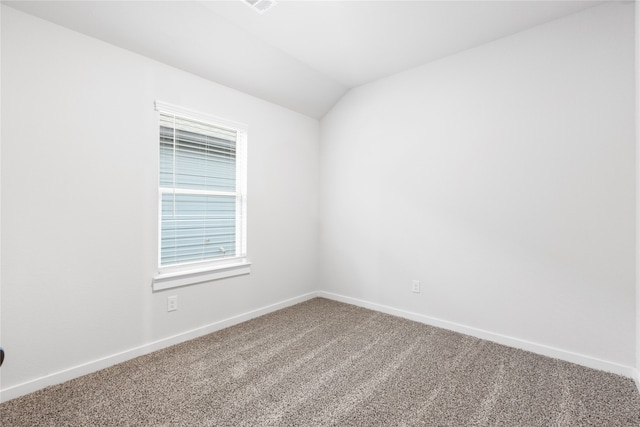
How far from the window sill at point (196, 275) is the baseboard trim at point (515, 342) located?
1410 millimetres

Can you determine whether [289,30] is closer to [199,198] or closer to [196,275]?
[199,198]

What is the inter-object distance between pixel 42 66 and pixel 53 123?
0.34 m

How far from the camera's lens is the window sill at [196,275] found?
7.75 feet

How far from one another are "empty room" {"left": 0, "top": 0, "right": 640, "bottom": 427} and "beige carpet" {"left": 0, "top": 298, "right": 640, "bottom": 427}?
0.02 metres

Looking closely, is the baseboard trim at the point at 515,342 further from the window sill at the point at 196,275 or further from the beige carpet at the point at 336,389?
the window sill at the point at 196,275

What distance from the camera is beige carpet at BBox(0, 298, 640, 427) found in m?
1.58

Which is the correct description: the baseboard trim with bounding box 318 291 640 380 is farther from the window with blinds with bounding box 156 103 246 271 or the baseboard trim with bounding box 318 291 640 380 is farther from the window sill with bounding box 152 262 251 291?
the window with blinds with bounding box 156 103 246 271

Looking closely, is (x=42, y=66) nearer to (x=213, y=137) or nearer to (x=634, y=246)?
(x=213, y=137)

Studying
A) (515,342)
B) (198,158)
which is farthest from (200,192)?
(515,342)

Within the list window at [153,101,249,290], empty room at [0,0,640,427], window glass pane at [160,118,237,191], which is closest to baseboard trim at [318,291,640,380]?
empty room at [0,0,640,427]

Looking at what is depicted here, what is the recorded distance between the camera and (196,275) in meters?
2.58

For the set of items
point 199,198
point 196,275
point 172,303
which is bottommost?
point 172,303

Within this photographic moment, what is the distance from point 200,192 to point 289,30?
5.13 ft

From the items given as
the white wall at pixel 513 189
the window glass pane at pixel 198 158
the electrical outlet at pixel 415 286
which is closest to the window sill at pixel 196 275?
the window glass pane at pixel 198 158
